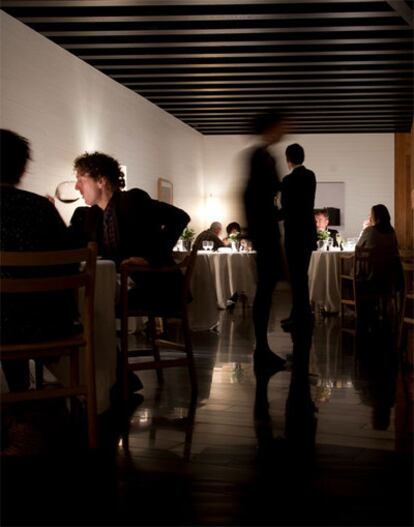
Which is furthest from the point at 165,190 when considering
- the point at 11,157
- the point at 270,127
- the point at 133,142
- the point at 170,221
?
the point at 11,157

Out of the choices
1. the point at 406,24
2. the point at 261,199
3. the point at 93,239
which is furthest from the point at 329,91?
the point at 93,239

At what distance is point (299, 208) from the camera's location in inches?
214

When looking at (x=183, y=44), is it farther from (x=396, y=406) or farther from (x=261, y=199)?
(x=396, y=406)

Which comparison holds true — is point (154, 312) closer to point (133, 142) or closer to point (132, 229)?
point (132, 229)

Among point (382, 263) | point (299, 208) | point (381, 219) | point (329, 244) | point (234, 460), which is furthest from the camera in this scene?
point (329, 244)

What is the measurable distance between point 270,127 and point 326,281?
12.3 feet

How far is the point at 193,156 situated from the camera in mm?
12969

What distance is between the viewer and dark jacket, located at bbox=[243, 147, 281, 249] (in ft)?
15.0

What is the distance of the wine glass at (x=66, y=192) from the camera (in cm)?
665

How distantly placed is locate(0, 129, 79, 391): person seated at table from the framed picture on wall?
754 cm

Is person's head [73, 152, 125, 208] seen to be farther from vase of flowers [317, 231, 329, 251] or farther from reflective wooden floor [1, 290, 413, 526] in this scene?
vase of flowers [317, 231, 329, 251]

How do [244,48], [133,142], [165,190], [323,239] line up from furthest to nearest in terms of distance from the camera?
[165,190], [133,142], [323,239], [244,48]

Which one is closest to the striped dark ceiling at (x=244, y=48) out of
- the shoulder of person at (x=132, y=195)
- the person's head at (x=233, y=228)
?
the person's head at (x=233, y=228)

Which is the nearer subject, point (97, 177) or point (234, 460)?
point (234, 460)
